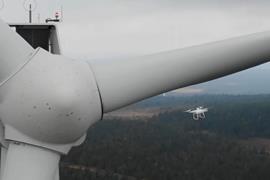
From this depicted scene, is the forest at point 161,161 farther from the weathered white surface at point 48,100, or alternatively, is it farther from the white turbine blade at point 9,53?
the white turbine blade at point 9,53

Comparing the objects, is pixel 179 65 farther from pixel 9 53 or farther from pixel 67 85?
pixel 9 53

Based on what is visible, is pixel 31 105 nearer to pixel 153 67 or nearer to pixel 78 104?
pixel 78 104

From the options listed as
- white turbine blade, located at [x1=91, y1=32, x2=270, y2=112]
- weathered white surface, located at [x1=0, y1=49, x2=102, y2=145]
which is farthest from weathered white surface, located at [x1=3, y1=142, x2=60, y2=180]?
white turbine blade, located at [x1=91, y1=32, x2=270, y2=112]

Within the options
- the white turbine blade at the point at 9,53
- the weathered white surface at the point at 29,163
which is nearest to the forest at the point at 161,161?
the weathered white surface at the point at 29,163

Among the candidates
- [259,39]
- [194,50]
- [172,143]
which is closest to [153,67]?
[194,50]

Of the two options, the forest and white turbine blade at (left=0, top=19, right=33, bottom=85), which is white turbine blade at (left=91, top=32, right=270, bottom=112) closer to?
white turbine blade at (left=0, top=19, right=33, bottom=85)

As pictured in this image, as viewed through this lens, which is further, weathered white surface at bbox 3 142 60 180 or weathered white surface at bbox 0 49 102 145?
weathered white surface at bbox 3 142 60 180

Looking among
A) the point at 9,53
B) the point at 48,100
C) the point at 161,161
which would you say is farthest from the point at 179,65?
the point at 161,161
